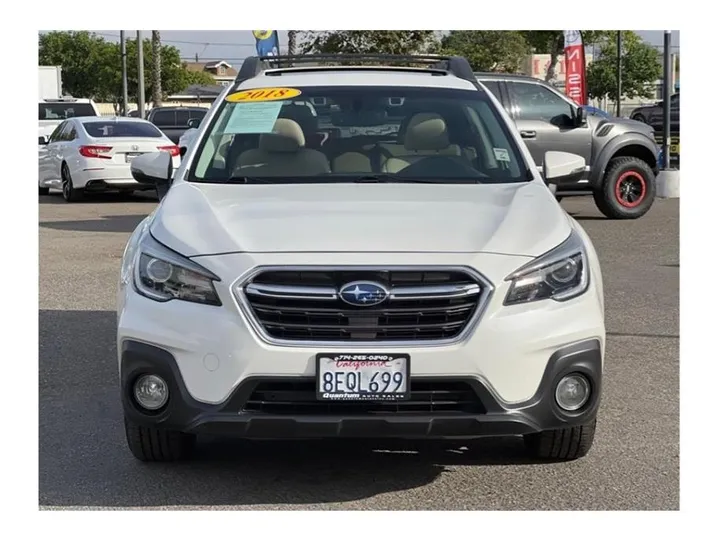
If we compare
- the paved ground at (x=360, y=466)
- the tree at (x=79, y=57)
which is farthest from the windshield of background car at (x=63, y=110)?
the tree at (x=79, y=57)

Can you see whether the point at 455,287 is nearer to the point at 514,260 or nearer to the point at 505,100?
the point at 514,260

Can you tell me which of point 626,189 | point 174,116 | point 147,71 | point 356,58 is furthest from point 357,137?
point 147,71

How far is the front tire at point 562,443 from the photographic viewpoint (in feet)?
16.8

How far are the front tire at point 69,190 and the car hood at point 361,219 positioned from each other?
48.2ft

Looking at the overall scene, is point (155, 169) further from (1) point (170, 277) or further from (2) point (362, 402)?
(2) point (362, 402)

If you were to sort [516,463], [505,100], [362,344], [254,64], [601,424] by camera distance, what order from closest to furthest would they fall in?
1. [362,344]
2. [516,463]
3. [601,424]
4. [254,64]
5. [505,100]

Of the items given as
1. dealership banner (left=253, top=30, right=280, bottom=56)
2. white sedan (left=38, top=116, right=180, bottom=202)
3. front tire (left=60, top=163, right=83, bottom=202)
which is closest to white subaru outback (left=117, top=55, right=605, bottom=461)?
white sedan (left=38, top=116, right=180, bottom=202)

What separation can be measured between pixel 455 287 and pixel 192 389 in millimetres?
1058

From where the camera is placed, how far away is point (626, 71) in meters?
71.6

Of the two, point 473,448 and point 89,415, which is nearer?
point 473,448

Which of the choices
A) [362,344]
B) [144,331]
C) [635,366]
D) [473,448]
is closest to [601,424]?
[473,448]

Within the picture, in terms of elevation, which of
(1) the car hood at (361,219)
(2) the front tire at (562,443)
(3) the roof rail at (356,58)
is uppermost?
(3) the roof rail at (356,58)

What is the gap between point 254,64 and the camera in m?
6.79

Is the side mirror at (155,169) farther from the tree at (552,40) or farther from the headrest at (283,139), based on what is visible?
the tree at (552,40)
